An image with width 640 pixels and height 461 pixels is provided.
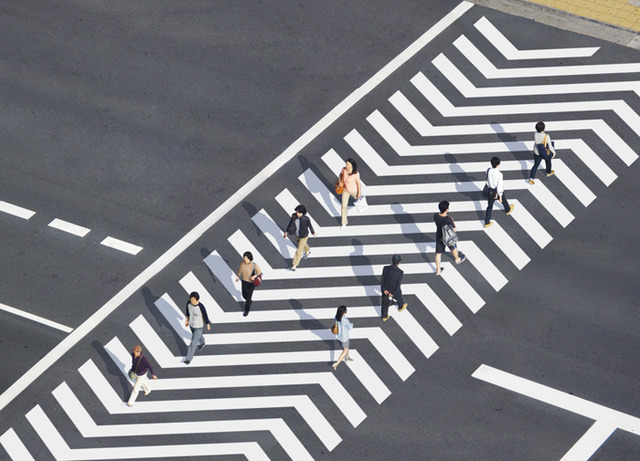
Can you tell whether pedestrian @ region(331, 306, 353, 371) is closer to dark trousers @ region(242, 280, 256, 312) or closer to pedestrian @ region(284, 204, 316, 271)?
dark trousers @ region(242, 280, 256, 312)

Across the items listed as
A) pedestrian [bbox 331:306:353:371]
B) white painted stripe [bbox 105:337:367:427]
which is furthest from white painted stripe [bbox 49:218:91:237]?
pedestrian [bbox 331:306:353:371]

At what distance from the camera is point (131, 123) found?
29.9 meters

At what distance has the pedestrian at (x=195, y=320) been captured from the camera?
24234mm

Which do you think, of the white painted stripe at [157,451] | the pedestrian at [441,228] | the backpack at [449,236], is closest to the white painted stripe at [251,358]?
the white painted stripe at [157,451]

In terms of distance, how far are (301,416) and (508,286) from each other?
A: 6481mm

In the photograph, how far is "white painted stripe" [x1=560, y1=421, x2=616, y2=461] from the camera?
23370 mm

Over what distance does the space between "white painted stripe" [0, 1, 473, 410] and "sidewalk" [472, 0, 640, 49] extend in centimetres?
176

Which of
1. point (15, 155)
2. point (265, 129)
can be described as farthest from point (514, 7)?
point (15, 155)

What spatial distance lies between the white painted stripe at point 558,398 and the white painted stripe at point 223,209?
843 centimetres

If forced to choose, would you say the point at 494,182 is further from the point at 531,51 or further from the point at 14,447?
the point at 14,447

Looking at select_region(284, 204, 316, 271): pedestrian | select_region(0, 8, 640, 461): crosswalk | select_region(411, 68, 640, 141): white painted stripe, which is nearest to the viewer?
select_region(0, 8, 640, 461): crosswalk

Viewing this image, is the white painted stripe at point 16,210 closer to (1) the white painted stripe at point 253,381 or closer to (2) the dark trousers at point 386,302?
(1) the white painted stripe at point 253,381

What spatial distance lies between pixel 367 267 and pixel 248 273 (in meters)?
3.66

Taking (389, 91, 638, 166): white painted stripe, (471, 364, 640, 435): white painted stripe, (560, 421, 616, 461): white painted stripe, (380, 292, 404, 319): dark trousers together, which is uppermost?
(389, 91, 638, 166): white painted stripe
